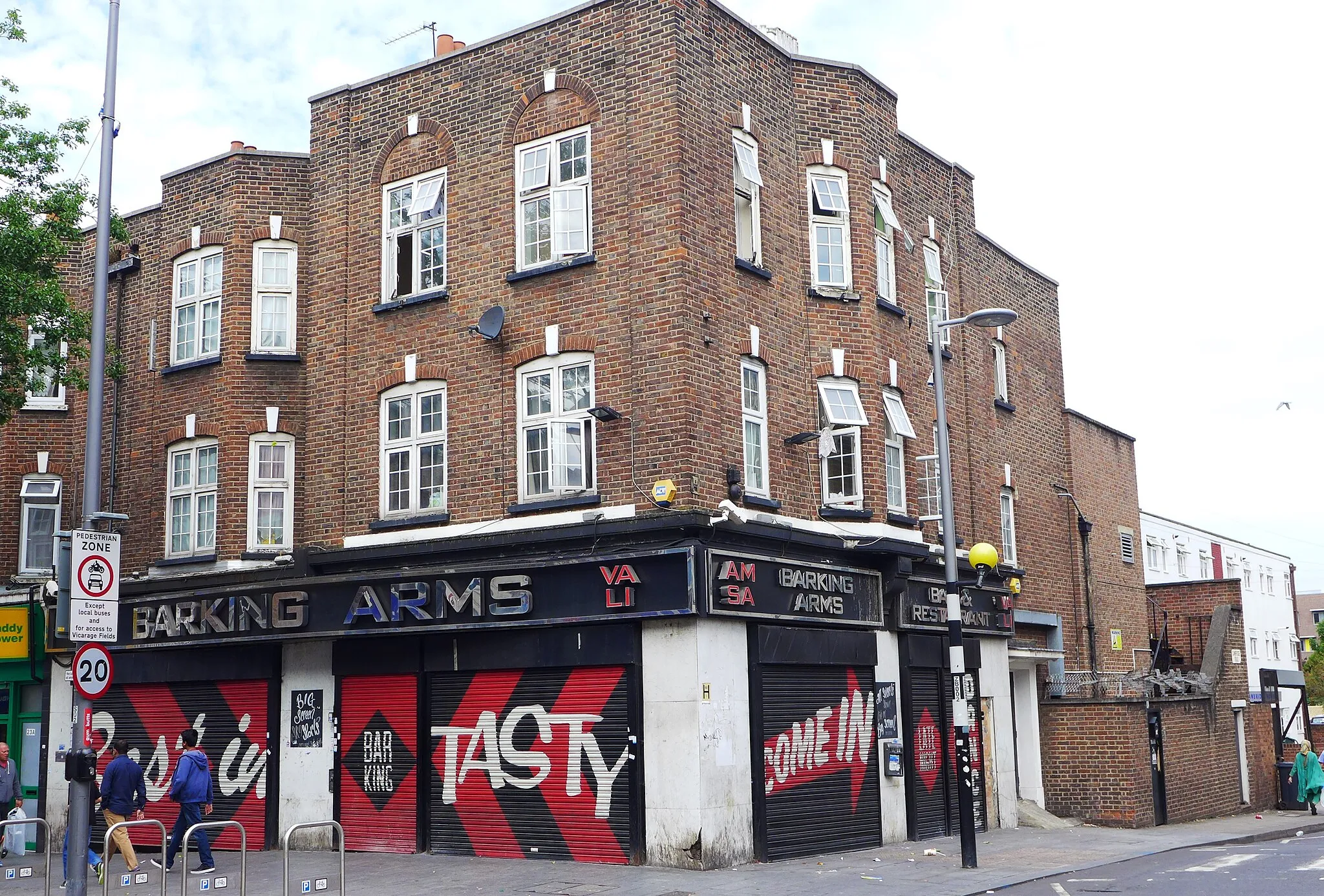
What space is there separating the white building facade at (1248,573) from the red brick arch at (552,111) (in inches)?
1155

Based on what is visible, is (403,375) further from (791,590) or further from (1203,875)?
(1203,875)

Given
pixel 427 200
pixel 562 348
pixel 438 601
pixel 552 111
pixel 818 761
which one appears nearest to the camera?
pixel 438 601

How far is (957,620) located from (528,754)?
601 centimetres

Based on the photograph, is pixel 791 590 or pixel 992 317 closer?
pixel 992 317

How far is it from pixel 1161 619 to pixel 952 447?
11.2m

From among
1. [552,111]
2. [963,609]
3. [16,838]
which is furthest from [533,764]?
[552,111]

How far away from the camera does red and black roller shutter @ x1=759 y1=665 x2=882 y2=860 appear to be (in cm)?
1786

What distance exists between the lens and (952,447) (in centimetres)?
2462

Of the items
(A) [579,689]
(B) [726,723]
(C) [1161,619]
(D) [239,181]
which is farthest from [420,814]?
(C) [1161,619]

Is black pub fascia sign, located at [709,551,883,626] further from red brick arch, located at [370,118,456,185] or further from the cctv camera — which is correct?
red brick arch, located at [370,118,456,185]

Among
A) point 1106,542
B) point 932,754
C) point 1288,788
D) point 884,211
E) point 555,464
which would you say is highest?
point 884,211

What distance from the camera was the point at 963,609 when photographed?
872 inches

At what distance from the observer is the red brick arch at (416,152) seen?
20.2 metres

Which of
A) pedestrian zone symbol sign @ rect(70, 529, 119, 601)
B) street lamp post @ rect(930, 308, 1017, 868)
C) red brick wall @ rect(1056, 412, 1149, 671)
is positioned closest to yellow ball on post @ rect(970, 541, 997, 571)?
street lamp post @ rect(930, 308, 1017, 868)
